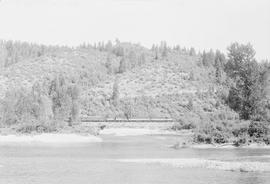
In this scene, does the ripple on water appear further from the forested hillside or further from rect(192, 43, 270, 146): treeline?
the forested hillside

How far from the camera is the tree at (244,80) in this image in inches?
2899

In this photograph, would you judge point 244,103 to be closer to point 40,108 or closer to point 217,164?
point 217,164

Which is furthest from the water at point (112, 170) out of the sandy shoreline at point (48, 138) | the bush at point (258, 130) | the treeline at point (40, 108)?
the treeline at point (40, 108)

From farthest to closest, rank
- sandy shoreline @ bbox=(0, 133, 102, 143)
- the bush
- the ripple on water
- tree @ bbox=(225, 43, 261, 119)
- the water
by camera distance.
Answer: sandy shoreline @ bbox=(0, 133, 102, 143)
tree @ bbox=(225, 43, 261, 119)
the bush
the ripple on water
the water

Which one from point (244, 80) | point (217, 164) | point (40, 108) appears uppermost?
point (244, 80)

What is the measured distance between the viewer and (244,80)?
250ft

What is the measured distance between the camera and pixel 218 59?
7515 inches

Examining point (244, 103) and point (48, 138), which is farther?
point (48, 138)

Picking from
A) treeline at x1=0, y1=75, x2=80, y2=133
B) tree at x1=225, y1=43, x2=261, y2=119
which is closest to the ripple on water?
tree at x1=225, y1=43, x2=261, y2=119

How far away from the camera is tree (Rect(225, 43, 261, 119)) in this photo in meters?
73.6

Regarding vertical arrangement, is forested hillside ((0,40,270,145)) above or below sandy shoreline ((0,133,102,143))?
above

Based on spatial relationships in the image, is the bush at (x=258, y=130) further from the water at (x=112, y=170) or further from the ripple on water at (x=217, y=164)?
the ripple on water at (x=217, y=164)

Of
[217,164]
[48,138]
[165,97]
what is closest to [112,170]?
[217,164]

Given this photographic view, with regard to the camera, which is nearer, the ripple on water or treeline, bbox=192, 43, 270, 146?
the ripple on water
